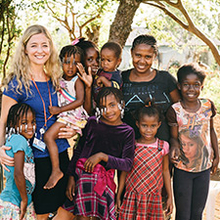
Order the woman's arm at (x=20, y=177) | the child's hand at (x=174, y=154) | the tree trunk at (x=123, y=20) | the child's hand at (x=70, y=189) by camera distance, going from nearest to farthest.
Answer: the woman's arm at (x=20, y=177), the child's hand at (x=70, y=189), the child's hand at (x=174, y=154), the tree trunk at (x=123, y=20)

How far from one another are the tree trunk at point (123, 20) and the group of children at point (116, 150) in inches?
92.3

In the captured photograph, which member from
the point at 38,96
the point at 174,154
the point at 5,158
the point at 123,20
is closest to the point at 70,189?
the point at 5,158

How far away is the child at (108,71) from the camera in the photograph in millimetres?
2844

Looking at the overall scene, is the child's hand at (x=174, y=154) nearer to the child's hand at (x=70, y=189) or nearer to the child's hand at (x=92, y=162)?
the child's hand at (x=92, y=162)

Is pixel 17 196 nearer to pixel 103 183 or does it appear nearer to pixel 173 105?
pixel 103 183

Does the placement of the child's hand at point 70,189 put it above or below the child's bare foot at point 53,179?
below

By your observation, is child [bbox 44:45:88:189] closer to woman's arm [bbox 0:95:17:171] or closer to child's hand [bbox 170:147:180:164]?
woman's arm [bbox 0:95:17:171]

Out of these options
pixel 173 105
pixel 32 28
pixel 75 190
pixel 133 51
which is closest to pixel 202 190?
pixel 173 105

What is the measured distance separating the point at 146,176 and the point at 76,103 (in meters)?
0.88

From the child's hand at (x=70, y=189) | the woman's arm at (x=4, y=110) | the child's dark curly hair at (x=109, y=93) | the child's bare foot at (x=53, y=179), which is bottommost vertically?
the child's hand at (x=70, y=189)

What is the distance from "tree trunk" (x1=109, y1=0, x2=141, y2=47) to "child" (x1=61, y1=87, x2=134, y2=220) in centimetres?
275

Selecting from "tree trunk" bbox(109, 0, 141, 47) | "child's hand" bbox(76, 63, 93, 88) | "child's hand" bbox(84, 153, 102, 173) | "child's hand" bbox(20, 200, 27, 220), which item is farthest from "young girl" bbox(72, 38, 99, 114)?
"tree trunk" bbox(109, 0, 141, 47)

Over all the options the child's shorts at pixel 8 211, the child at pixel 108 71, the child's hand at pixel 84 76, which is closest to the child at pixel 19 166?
the child's shorts at pixel 8 211

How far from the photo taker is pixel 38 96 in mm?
2605
